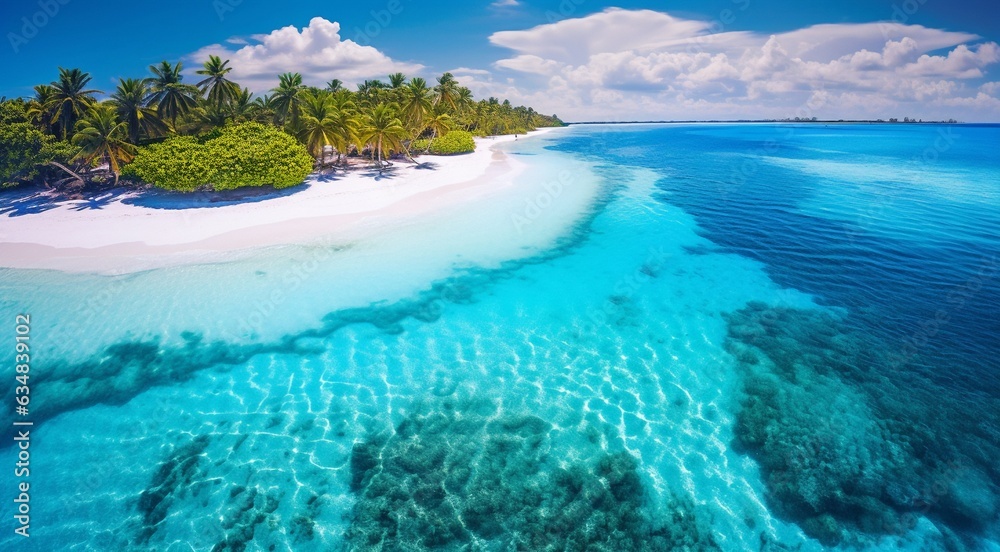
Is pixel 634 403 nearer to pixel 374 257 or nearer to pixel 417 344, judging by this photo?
pixel 417 344

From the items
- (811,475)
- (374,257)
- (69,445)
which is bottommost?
(811,475)

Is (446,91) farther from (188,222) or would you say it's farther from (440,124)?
(188,222)

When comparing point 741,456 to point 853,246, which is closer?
point 741,456

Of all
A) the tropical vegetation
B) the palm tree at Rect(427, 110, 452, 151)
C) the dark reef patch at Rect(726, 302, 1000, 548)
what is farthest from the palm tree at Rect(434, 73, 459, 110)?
the dark reef patch at Rect(726, 302, 1000, 548)

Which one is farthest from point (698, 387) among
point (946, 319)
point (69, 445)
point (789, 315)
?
point (69, 445)

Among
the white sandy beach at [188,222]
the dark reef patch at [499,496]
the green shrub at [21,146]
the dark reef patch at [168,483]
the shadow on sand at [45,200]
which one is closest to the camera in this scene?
the dark reef patch at [499,496]

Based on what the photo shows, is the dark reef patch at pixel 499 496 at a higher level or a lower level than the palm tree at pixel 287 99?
lower

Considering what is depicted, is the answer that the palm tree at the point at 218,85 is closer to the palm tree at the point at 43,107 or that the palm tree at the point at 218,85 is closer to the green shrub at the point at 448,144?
the palm tree at the point at 43,107

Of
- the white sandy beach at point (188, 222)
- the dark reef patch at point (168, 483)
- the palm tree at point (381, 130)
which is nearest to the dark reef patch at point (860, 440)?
the dark reef patch at point (168, 483)
